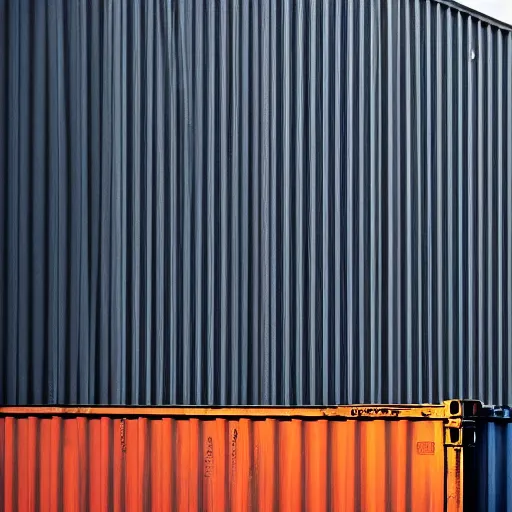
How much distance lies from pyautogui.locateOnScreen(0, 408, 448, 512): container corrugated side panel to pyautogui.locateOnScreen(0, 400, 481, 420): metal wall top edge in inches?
1.2

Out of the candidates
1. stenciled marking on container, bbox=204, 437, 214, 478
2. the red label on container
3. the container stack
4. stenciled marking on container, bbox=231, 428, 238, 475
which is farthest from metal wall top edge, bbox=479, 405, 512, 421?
stenciled marking on container, bbox=204, 437, 214, 478

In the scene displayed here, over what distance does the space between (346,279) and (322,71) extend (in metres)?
2.46

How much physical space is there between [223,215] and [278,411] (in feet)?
8.17

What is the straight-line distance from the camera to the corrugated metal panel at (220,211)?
27.3 feet

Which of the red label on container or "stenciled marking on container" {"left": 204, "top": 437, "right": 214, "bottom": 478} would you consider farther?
"stenciled marking on container" {"left": 204, "top": 437, "right": 214, "bottom": 478}

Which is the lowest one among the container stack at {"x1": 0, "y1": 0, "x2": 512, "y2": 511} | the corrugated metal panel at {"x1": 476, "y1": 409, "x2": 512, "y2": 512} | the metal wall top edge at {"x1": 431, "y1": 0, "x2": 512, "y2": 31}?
the corrugated metal panel at {"x1": 476, "y1": 409, "x2": 512, "y2": 512}

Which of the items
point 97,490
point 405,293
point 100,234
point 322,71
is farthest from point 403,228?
point 97,490

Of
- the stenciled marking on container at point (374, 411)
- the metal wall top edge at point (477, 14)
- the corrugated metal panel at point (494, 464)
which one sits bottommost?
the corrugated metal panel at point (494, 464)

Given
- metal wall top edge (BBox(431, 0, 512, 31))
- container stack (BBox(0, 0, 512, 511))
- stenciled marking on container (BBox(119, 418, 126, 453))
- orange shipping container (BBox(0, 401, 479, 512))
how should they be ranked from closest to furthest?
orange shipping container (BBox(0, 401, 479, 512)) → stenciled marking on container (BBox(119, 418, 126, 453)) → container stack (BBox(0, 0, 512, 511)) → metal wall top edge (BBox(431, 0, 512, 31))

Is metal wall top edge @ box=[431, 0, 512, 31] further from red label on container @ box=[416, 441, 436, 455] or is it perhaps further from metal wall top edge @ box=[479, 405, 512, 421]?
red label on container @ box=[416, 441, 436, 455]

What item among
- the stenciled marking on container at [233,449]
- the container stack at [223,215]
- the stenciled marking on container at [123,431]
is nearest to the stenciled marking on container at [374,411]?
the stenciled marking on container at [233,449]

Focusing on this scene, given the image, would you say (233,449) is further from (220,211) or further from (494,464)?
(220,211)

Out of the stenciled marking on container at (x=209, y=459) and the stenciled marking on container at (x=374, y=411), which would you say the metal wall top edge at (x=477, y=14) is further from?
the stenciled marking on container at (x=209, y=459)

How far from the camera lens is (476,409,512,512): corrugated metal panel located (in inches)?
280
